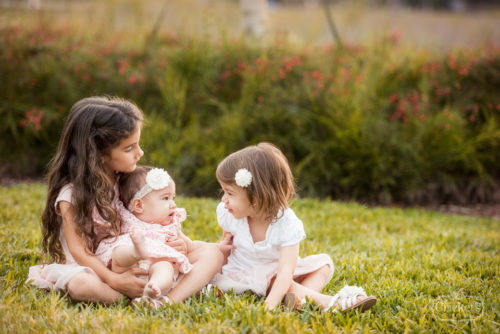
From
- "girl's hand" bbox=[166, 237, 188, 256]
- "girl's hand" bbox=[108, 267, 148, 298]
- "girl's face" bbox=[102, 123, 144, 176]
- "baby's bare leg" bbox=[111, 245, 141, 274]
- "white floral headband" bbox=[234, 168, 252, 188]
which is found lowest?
"girl's hand" bbox=[108, 267, 148, 298]

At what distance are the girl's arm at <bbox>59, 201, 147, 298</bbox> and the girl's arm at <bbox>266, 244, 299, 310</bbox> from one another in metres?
0.72

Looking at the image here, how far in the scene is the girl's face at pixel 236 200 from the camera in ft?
8.81

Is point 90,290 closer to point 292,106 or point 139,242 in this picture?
point 139,242

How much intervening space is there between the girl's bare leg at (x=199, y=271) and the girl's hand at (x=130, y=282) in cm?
17

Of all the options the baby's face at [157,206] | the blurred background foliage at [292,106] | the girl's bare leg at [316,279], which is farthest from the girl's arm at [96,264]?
the blurred background foliage at [292,106]

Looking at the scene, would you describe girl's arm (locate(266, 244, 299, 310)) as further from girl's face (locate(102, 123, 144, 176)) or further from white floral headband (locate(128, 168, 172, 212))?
girl's face (locate(102, 123, 144, 176))

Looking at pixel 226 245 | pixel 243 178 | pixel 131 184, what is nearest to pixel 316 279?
pixel 226 245

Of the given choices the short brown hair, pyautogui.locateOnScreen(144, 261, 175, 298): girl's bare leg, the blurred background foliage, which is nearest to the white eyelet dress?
the short brown hair

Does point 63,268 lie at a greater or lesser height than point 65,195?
lesser

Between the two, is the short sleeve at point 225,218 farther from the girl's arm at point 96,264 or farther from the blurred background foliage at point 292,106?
the blurred background foliage at point 292,106

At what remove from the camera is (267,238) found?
108 inches

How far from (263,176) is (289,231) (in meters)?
0.35

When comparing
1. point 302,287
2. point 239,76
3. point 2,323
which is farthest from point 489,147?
point 2,323

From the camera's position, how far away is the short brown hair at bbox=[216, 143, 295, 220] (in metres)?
2.65
